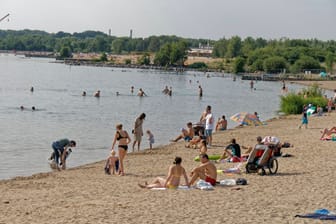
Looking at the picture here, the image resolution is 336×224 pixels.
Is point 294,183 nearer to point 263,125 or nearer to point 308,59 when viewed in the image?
point 263,125

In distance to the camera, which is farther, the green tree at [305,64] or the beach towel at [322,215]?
the green tree at [305,64]

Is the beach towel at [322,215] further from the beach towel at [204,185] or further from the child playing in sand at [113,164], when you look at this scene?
the child playing in sand at [113,164]

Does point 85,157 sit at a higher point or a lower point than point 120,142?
lower

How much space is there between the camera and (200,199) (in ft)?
44.1

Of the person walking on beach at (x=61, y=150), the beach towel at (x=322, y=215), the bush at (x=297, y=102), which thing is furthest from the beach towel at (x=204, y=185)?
the bush at (x=297, y=102)

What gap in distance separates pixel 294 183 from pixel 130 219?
17.2ft

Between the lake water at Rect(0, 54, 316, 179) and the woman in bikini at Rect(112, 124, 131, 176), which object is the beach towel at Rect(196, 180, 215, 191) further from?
the lake water at Rect(0, 54, 316, 179)

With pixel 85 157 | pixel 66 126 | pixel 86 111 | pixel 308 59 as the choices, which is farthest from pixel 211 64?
pixel 85 157

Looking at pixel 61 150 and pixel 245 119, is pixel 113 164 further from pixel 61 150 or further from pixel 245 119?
pixel 245 119

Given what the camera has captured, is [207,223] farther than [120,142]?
No

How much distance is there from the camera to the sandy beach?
1172 cm

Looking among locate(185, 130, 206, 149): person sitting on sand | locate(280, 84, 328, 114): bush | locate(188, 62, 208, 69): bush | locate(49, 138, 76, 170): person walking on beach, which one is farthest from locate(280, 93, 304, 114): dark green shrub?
locate(188, 62, 208, 69): bush

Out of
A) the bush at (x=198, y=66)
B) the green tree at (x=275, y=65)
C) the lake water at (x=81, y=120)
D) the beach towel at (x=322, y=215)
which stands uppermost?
the beach towel at (x=322, y=215)

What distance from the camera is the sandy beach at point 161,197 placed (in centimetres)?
1172
